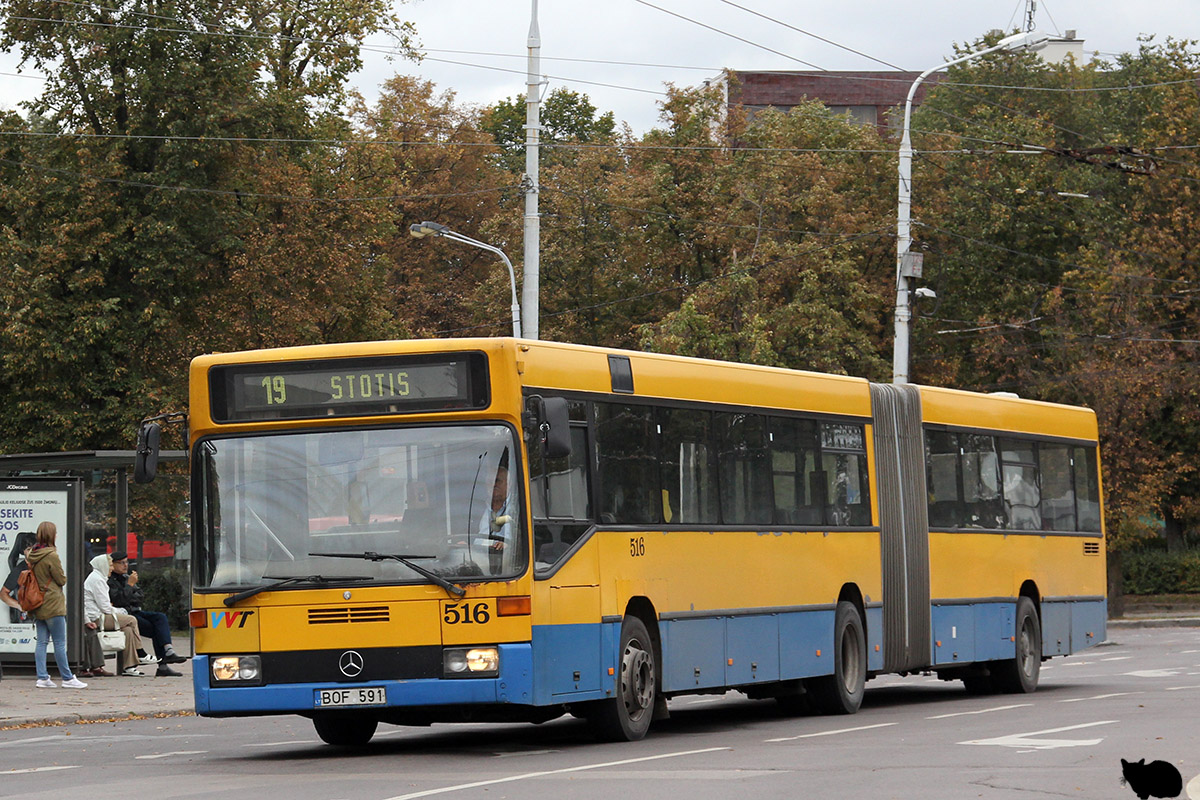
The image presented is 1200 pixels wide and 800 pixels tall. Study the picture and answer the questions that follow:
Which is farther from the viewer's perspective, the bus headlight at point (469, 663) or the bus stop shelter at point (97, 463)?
the bus stop shelter at point (97, 463)

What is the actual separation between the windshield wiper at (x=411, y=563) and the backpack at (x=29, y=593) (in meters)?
9.46

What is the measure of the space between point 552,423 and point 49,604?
1063 centimetres

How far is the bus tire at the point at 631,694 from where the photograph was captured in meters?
14.1

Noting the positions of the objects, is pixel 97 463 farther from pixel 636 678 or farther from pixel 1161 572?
pixel 1161 572

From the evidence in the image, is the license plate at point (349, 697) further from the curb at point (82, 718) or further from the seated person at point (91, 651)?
the seated person at point (91, 651)

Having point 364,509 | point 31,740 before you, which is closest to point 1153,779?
point 364,509

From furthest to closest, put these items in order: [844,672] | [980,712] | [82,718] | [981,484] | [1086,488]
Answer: [1086,488]
[981,484]
[82,718]
[844,672]
[980,712]

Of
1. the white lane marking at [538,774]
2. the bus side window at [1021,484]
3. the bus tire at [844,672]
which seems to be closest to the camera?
the white lane marking at [538,774]

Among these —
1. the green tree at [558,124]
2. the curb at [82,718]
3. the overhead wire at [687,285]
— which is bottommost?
the curb at [82,718]

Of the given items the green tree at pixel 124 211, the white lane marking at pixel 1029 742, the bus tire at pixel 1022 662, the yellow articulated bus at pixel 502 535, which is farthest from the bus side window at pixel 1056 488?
the green tree at pixel 124 211

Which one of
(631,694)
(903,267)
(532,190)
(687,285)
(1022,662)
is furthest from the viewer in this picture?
(687,285)

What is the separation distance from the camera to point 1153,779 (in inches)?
416

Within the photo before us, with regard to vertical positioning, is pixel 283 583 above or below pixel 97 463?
below

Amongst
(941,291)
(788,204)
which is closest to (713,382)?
(788,204)
